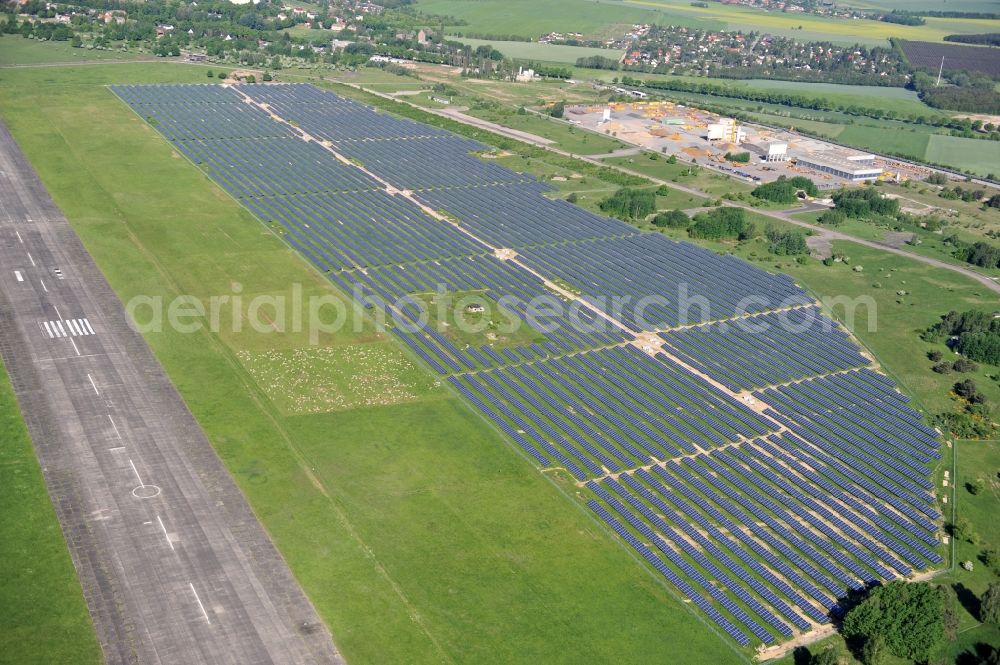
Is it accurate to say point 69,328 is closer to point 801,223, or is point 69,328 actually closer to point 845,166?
point 801,223

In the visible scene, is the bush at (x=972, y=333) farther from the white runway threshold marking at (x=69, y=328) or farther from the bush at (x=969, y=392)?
the white runway threshold marking at (x=69, y=328)

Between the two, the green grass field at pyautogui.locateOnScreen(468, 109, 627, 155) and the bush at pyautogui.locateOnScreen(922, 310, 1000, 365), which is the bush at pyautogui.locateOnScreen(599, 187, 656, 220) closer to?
the green grass field at pyautogui.locateOnScreen(468, 109, 627, 155)

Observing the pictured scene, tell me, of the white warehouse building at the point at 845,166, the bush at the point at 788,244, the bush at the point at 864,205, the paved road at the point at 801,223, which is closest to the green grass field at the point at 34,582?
the bush at the point at 788,244

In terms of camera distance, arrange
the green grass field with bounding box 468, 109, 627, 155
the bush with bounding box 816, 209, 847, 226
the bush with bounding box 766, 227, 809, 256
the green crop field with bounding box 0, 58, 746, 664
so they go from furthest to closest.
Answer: the green grass field with bounding box 468, 109, 627, 155 → the bush with bounding box 816, 209, 847, 226 → the bush with bounding box 766, 227, 809, 256 → the green crop field with bounding box 0, 58, 746, 664

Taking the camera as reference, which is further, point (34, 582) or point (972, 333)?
point (972, 333)

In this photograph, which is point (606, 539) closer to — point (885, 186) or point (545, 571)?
point (545, 571)

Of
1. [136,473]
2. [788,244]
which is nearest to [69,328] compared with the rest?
[136,473]

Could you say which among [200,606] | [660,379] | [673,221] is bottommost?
[200,606]

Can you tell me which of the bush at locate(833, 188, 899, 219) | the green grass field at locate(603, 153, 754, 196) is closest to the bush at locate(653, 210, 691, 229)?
the green grass field at locate(603, 153, 754, 196)
